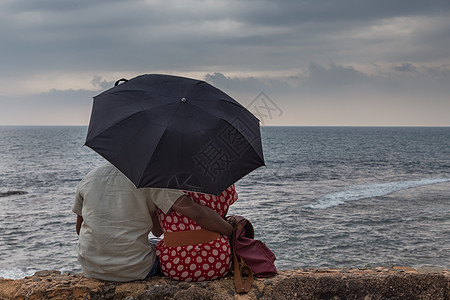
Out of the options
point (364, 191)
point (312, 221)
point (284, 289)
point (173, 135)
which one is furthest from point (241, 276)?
point (364, 191)

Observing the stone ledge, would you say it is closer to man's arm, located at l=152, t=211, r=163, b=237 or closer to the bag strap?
the bag strap

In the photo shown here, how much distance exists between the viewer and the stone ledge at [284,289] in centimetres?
299

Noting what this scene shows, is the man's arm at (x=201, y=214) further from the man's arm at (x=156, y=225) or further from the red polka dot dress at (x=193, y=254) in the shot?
the man's arm at (x=156, y=225)

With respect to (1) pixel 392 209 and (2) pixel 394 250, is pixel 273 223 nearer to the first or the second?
(2) pixel 394 250

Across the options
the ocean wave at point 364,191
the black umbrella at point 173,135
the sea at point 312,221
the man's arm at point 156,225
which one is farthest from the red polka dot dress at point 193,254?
the ocean wave at point 364,191

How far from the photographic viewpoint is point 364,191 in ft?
79.7

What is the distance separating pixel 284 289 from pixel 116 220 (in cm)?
119

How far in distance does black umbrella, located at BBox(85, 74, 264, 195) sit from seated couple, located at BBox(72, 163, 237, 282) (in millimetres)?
208

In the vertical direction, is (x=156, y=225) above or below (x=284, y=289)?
above

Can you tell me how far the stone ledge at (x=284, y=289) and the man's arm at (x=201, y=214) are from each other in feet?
1.31

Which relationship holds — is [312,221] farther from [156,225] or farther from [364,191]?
[156,225]

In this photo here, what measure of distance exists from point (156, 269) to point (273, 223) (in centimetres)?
1330

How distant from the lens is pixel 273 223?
1628 centimetres

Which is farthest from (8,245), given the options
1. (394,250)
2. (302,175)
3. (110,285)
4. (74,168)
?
(74,168)
